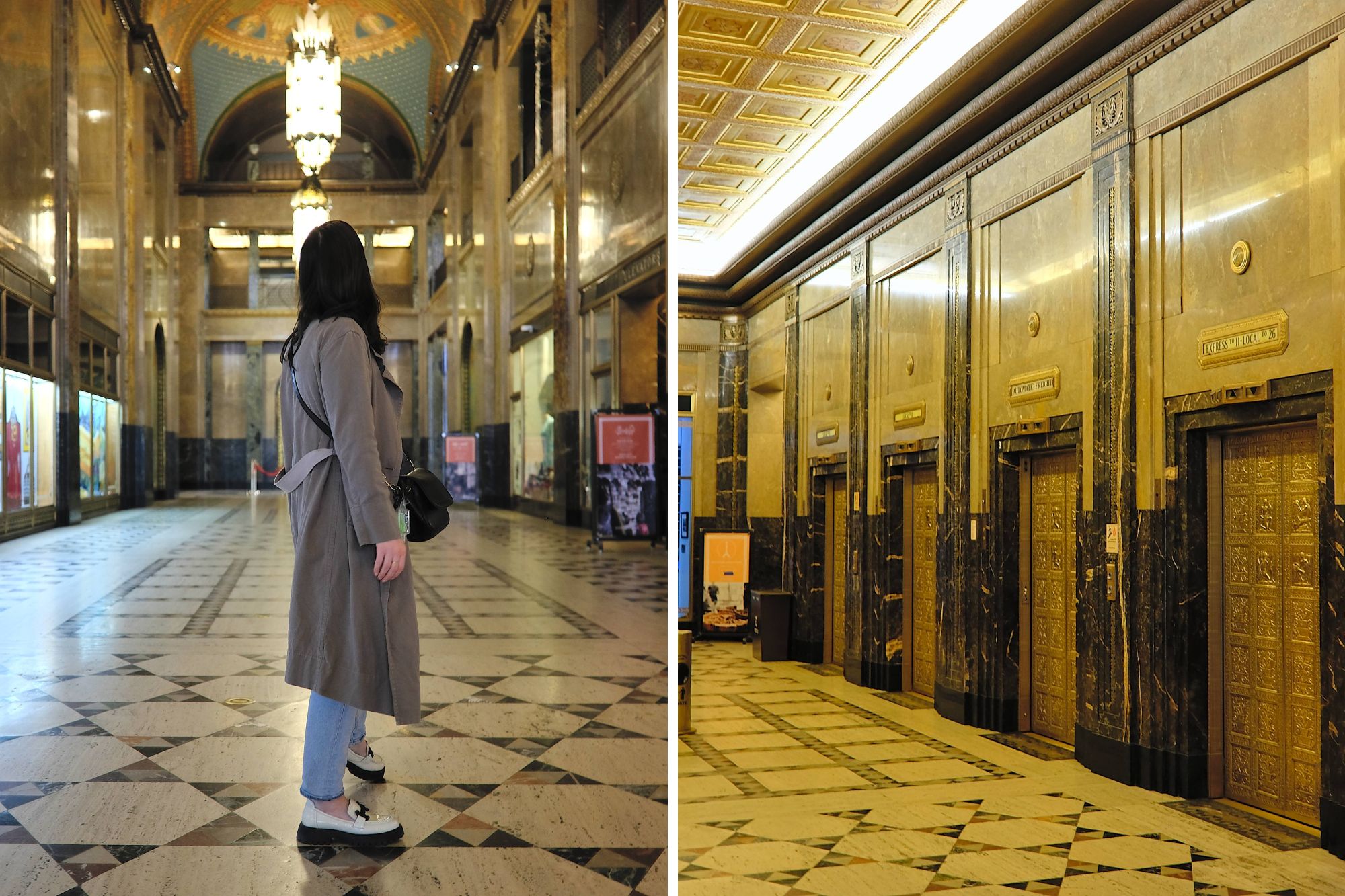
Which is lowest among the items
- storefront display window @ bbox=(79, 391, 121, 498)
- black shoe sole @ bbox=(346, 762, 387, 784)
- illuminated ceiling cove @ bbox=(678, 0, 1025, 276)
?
black shoe sole @ bbox=(346, 762, 387, 784)

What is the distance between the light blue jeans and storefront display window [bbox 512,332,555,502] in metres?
0.69

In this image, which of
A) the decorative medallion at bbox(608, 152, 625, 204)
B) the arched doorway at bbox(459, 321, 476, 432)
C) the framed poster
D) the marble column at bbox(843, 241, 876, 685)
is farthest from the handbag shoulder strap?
the marble column at bbox(843, 241, 876, 685)

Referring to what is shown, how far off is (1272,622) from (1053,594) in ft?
3.63

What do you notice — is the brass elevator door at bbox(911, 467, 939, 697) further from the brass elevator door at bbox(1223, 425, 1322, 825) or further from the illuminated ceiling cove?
the illuminated ceiling cove

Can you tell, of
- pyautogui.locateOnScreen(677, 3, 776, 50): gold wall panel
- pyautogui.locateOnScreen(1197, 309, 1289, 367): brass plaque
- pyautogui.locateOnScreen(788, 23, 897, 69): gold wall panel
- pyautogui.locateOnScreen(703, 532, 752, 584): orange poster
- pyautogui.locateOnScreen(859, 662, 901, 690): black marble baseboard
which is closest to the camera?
pyautogui.locateOnScreen(1197, 309, 1289, 367): brass plaque

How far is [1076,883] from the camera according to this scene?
371cm

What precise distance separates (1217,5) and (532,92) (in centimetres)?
346

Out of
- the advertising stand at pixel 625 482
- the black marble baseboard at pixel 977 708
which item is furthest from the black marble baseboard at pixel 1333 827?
the advertising stand at pixel 625 482

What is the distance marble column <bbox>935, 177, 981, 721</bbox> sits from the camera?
188 inches

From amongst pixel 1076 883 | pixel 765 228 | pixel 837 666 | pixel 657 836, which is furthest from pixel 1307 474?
pixel 657 836

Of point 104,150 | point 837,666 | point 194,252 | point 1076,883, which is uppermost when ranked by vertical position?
point 104,150

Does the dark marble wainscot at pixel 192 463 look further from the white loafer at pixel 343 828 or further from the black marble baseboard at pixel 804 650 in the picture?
the black marble baseboard at pixel 804 650

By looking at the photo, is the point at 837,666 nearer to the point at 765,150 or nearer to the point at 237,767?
the point at 765,150

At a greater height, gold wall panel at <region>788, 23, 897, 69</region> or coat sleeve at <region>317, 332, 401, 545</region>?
gold wall panel at <region>788, 23, 897, 69</region>
